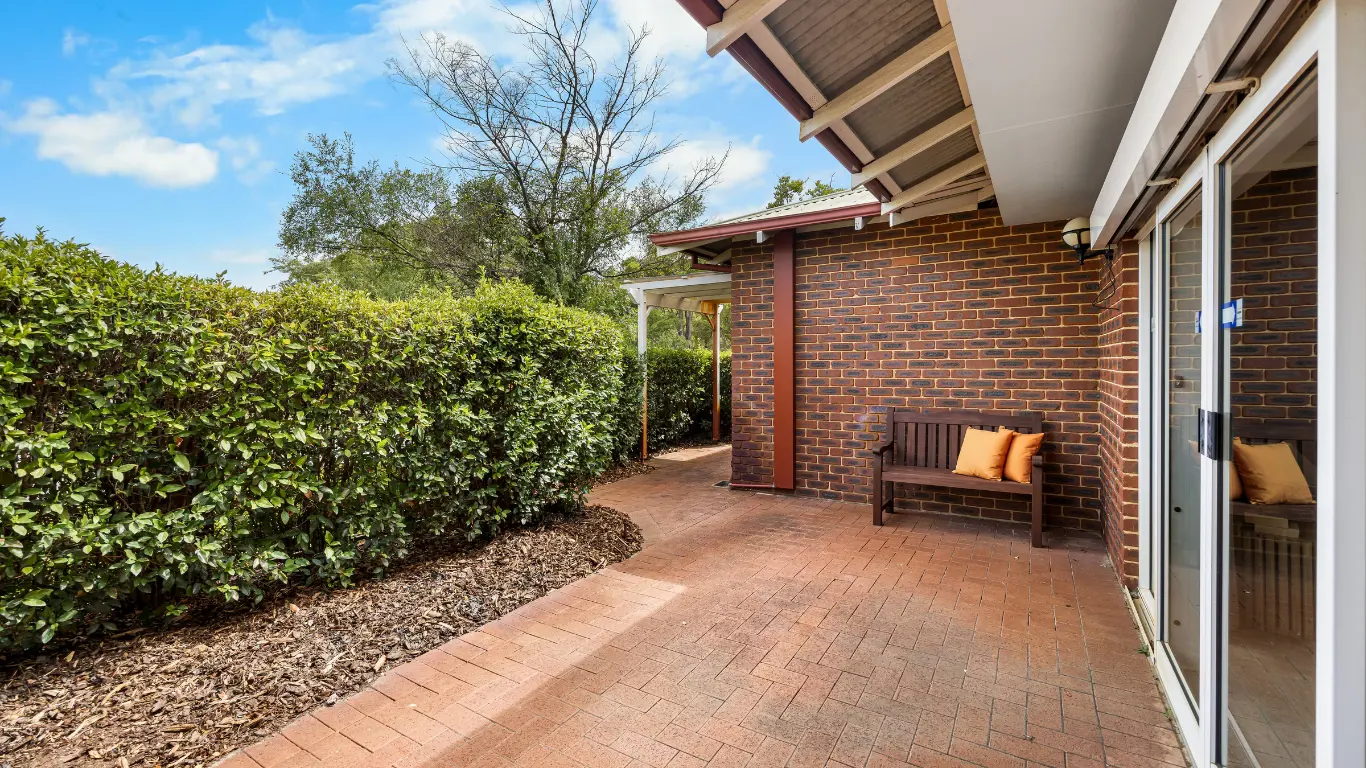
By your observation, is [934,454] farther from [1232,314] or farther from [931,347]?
[1232,314]

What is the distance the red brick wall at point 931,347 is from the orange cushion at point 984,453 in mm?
433

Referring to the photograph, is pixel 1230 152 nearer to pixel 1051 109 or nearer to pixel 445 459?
pixel 1051 109

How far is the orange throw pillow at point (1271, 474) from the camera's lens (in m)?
1.30

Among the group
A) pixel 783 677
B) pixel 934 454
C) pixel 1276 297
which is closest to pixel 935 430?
pixel 934 454

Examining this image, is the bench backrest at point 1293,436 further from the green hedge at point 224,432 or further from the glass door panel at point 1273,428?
the green hedge at point 224,432

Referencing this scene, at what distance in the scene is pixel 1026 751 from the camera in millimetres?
2055

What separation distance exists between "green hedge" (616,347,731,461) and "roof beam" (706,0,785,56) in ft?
17.9

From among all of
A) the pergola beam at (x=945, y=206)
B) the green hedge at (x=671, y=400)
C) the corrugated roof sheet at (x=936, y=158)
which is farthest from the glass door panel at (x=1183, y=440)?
the green hedge at (x=671, y=400)

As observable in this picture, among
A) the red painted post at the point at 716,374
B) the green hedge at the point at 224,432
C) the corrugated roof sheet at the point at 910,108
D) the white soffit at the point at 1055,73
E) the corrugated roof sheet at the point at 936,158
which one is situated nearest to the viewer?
the white soffit at the point at 1055,73

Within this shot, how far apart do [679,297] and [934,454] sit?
486 centimetres

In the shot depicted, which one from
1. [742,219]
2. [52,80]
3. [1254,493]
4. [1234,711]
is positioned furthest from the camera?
[52,80]

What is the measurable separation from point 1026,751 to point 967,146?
3.27 m

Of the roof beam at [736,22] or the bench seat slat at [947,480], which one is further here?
the bench seat slat at [947,480]

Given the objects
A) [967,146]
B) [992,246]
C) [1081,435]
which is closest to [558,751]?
[967,146]
